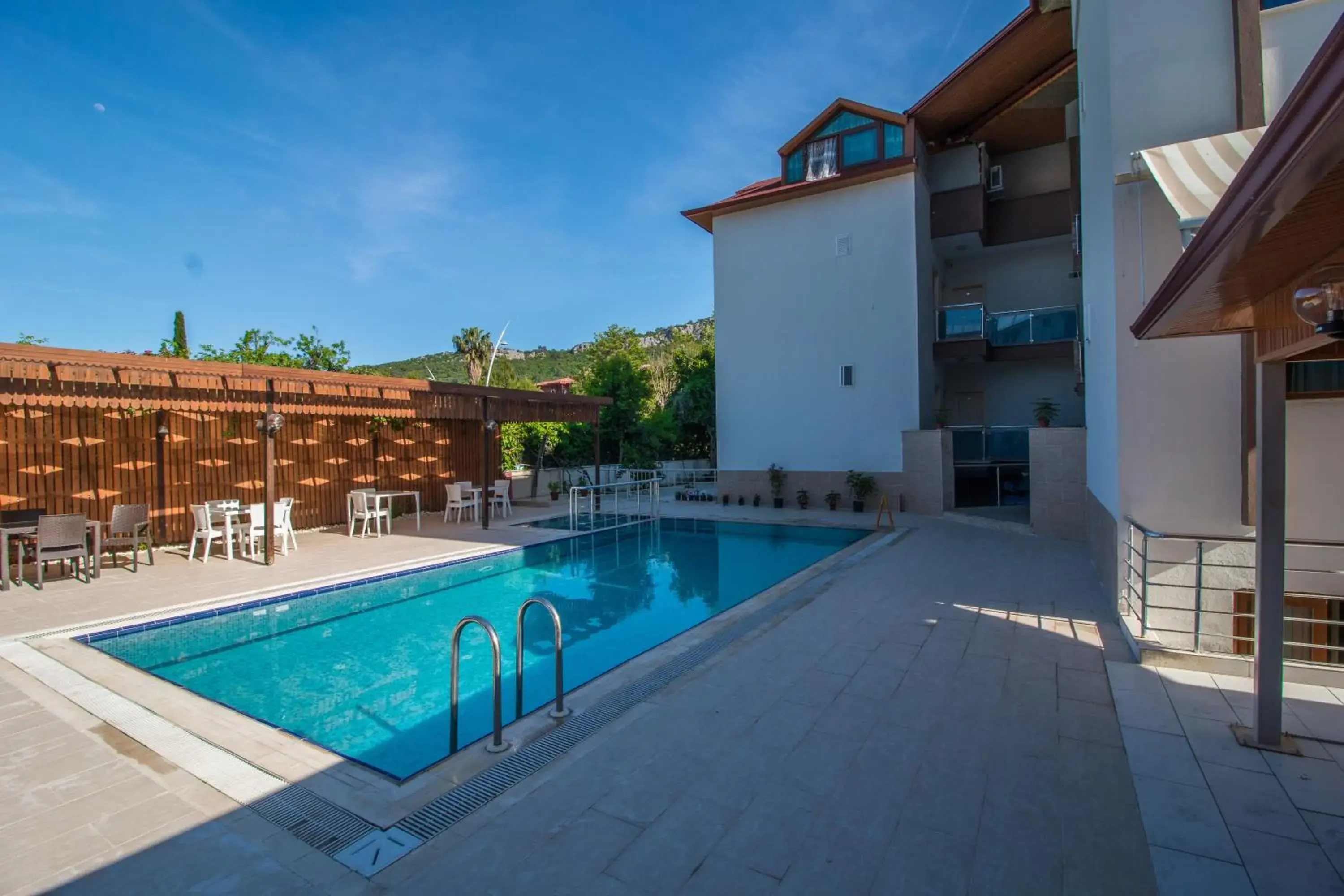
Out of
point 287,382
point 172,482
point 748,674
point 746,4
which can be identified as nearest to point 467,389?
point 287,382

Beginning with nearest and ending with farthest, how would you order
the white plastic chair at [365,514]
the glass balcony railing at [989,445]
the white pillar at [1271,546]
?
the white pillar at [1271,546] → the white plastic chair at [365,514] → the glass balcony railing at [989,445]

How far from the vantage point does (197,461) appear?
38.3 ft

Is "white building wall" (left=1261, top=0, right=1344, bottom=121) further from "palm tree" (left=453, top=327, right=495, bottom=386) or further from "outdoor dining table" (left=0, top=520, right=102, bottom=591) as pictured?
"palm tree" (left=453, top=327, right=495, bottom=386)

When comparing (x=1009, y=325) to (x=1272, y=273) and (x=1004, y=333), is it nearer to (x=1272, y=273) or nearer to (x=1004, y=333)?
(x=1004, y=333)

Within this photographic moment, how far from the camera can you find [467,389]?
13.0 m

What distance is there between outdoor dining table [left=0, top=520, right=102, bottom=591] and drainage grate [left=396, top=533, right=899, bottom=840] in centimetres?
860

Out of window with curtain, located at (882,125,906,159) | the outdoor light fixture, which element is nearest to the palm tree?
window with curtain, located at (882,125,906,159)

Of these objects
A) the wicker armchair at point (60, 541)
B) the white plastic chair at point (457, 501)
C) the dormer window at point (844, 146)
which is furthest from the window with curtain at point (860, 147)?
the wicker armchair at point (60, 541)

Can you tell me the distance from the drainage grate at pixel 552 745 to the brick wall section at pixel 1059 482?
8.24 metres

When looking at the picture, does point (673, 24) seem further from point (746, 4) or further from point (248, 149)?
point (248, 149)

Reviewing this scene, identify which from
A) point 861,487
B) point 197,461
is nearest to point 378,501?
point 197,461

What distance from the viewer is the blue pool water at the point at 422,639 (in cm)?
511

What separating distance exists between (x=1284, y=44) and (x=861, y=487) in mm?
11080

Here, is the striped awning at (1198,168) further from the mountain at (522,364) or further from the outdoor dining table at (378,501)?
the mountain at (522,364)
